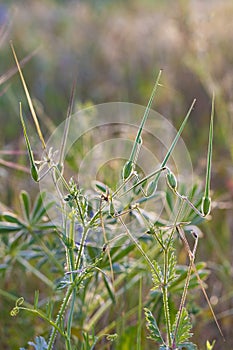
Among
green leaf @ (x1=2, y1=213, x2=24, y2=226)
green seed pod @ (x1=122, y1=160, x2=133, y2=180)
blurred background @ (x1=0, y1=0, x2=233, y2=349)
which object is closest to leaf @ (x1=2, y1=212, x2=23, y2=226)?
green leaf @ (x1=2, y1=213, x2=24, y2=226)

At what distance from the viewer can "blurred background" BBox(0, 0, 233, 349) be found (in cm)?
185

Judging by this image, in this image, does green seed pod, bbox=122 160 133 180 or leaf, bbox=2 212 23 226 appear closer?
green seed pod, bbox=122 160 133 180

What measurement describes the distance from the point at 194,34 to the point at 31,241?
4.14 feet

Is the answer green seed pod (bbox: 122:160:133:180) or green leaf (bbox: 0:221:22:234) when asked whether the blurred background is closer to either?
green leaf (bbox: 0:221:22:234)

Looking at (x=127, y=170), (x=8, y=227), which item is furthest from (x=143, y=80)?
(x=127, y=170)

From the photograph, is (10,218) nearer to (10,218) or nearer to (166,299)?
(10,218)

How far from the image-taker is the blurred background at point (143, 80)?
1.85 meters

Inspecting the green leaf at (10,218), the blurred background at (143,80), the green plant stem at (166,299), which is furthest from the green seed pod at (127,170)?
the blurred background at (143,80)

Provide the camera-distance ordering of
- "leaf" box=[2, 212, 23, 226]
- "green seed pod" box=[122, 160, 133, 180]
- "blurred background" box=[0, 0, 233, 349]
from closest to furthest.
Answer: "green seed pod" box=[122, 160, 133, 180], "leaf" box=[2, 212, 23, 226], "blurred background" box=[0, 0, 233, 349]

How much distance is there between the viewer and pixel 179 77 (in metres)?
3.86

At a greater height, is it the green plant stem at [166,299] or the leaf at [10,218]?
the leaf at [10,218]

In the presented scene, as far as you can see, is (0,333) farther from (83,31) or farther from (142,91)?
(83,31)

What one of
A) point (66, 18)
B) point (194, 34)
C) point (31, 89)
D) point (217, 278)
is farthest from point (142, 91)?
point (66, 18)

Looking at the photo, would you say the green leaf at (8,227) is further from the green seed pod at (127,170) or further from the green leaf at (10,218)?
the green seed pod at (127,170)
